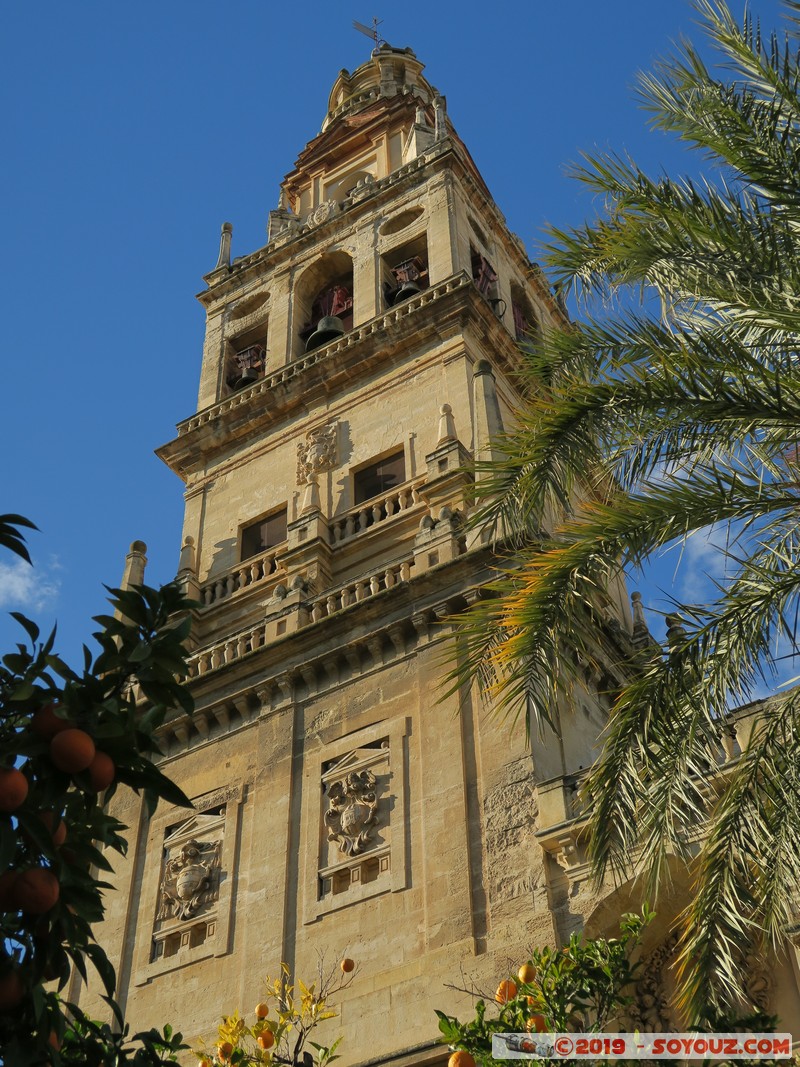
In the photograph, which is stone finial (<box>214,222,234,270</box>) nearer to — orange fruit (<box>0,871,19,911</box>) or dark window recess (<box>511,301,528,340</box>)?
dark window recess (<box>511,301,528,340</box>)

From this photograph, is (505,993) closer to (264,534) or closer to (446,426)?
(446,426)

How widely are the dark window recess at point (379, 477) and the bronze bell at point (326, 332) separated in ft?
15.6

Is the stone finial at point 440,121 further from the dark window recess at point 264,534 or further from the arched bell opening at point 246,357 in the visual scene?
the dark window recess at point 264,534

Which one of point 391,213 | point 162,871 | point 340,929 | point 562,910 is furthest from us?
point 391,213

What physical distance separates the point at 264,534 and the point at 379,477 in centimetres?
266

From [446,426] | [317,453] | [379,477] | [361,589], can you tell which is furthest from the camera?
[317,453]

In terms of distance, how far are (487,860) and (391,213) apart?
18811mm

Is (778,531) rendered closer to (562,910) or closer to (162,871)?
(562,910)

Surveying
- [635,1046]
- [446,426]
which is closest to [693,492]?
[635,1046]

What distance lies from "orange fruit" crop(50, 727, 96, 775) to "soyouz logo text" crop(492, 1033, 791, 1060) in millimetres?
5399

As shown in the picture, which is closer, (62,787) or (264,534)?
(62,787)

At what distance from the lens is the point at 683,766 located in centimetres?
1052

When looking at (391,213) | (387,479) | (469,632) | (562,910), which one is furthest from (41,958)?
(391,213)

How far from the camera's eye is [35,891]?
21.6ft
